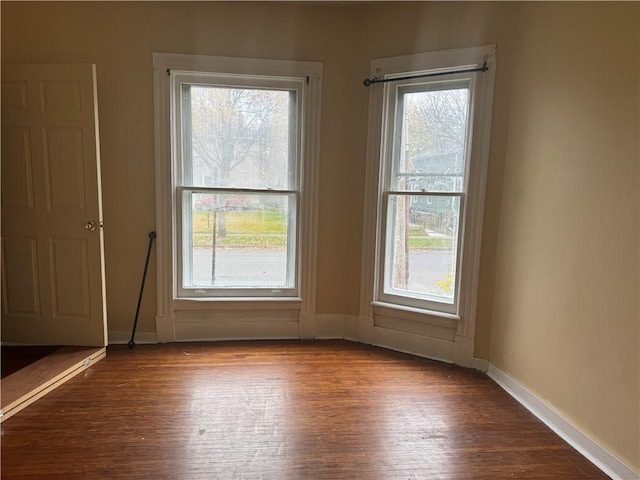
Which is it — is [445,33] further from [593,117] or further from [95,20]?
[95,20]

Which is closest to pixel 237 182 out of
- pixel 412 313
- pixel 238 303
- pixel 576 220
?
pixel 238 303

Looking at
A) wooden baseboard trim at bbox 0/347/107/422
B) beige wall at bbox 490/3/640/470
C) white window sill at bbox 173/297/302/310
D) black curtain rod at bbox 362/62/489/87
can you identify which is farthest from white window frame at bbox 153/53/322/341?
beige wall at bbox 490/3/640/470

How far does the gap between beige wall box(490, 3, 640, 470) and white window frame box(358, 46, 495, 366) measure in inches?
6.8

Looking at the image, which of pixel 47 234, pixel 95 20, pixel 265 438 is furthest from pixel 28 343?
pixel 95 20

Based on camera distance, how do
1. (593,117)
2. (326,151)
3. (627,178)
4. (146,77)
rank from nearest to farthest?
(627,178), (593,117), (146,77), (326,151)

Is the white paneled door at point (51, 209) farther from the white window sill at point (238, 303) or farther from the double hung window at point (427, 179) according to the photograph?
the double hung window at point (427, 179)

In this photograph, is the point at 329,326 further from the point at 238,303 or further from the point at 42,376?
the point at 42,376

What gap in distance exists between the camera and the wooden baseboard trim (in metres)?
2.08

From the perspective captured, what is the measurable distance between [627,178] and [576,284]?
0.56 meters

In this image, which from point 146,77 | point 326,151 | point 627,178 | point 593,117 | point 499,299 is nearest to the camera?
point 627,178

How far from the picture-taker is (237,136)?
2955mm

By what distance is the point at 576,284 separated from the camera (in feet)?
6.34

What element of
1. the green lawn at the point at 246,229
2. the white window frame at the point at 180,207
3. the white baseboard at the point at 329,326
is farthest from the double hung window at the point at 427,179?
the green lawn at the point at 246,229

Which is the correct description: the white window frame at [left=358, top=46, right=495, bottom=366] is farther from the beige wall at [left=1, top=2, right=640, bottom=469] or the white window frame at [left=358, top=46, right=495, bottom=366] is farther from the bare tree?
the bare tree
